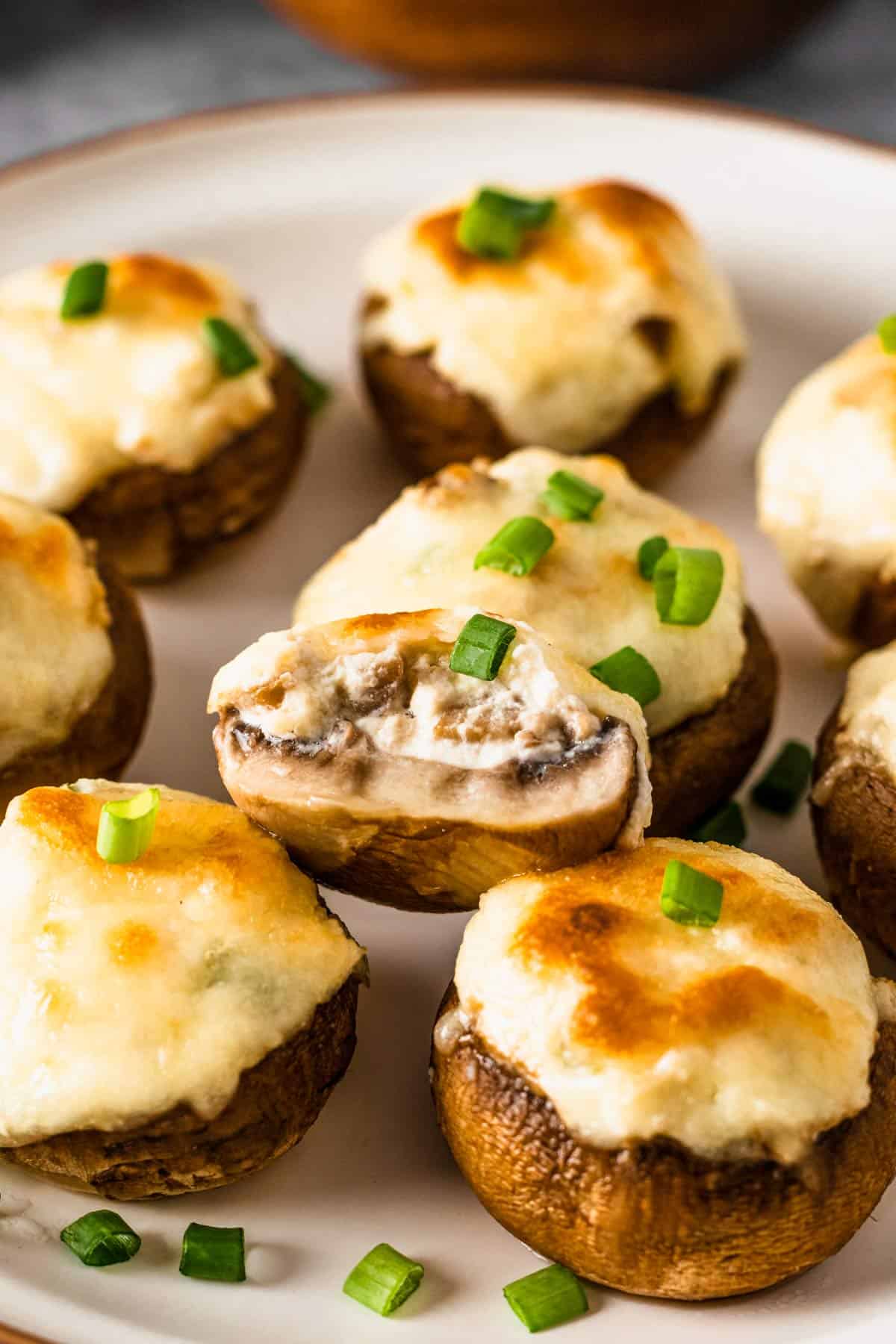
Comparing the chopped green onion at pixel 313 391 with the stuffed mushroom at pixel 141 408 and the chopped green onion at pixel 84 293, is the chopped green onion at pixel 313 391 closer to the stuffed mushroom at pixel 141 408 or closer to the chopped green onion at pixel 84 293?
the stuffed mushroom at pixel 141 408

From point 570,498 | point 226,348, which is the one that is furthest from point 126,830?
point 226,348

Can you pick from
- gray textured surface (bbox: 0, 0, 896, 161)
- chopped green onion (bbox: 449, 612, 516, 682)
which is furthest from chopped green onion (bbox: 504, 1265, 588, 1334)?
gray textured surface (bbox: 0, 0, 896, 161)

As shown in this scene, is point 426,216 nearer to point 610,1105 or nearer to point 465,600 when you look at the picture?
point 465,600

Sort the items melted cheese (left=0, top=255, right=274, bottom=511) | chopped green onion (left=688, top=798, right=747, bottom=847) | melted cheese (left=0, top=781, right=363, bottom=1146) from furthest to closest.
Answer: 1. melted cheese (left=0, top=255, right=274, bottom=511)
2. chopped green onion (left=688, top=798, right=747, bottom=847)
3. melted cheese (left=0, top=781, right=363, bottom=1146)

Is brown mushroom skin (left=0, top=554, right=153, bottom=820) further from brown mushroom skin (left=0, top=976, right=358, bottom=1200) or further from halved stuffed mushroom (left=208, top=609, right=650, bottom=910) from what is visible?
brown mushroom skin (left=0, top=976, right=358, bottom=1200)

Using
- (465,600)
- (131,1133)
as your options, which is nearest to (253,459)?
(465,600)
